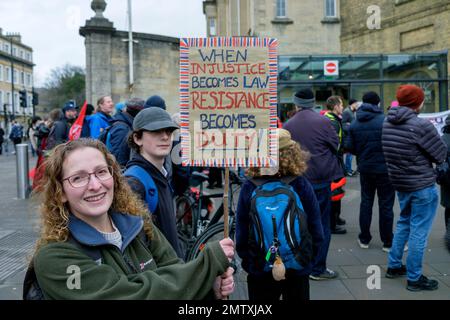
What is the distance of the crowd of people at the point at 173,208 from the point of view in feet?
6.15

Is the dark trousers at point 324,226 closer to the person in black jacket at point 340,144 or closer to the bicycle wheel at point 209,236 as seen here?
the bicycle wheel at point 209,236

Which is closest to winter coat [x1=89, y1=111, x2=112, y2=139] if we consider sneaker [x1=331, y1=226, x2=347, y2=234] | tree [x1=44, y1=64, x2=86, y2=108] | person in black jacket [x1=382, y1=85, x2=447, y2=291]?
sneaker [x1=331, y1=226, x2=347, y2=234]

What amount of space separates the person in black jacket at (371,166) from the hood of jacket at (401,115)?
46.1 inches

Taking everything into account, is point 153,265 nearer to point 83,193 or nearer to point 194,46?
point 83,193

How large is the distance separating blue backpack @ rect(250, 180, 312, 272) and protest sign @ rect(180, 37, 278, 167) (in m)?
0.64

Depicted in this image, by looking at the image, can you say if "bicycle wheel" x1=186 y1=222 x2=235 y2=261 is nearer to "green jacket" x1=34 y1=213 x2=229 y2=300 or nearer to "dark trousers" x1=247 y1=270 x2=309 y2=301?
"dark trousers" x1=247 y1=270 x2=309 y2=301

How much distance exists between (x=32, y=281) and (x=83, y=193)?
15.6 inches

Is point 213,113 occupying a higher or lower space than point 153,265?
higher

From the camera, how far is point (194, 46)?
2.39 metres

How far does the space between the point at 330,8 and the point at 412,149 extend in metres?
22.6

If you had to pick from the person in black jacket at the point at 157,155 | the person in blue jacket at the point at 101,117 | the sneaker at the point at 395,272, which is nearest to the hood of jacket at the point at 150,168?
the person in black jacket at the point at 157,155
